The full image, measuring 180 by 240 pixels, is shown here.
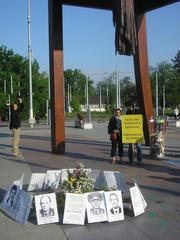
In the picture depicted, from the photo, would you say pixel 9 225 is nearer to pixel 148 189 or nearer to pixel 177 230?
pixel 177 230

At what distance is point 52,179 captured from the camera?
30.2 feet

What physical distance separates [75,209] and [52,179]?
2.11 metres

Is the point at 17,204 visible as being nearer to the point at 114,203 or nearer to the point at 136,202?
the point at 114,203

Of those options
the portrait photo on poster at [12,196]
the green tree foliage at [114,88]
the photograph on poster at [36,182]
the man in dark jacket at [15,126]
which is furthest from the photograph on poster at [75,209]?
the green tree foliage at [114,88]

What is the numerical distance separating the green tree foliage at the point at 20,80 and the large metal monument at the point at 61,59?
45124 millimetres

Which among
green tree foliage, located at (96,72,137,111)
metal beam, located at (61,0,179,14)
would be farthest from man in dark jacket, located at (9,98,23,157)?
green tree foliage, located at (96,72,137,111)

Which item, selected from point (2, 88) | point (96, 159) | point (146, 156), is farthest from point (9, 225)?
point (2, 88)

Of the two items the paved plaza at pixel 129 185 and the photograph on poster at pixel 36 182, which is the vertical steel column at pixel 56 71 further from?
the photograph on poster at pixel 36 182

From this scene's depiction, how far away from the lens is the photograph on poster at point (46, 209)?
7211 millimetres

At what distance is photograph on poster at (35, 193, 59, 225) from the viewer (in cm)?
721

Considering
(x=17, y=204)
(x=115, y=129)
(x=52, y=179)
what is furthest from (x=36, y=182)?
(x=115, y=129)

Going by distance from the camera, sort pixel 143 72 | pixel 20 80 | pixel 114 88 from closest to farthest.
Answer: pixel 143 72, pixel 20 80, pixel 114 88

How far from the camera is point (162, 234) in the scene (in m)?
6.53

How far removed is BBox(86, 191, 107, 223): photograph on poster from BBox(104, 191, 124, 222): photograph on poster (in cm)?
7
